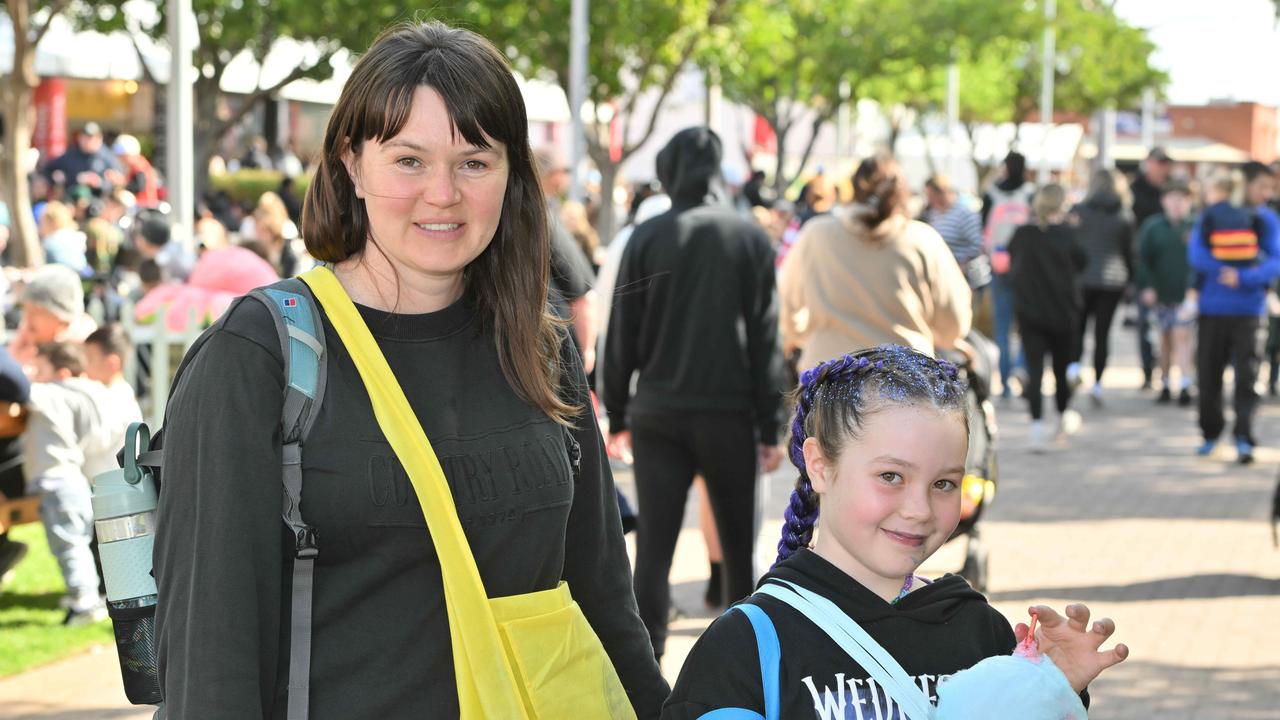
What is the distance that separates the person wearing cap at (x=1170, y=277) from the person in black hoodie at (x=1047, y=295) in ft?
8.40

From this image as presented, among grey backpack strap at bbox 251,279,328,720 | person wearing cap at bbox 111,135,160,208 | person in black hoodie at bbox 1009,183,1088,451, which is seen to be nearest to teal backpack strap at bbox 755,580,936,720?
grey backpack strap at bbox 251,279,328,720

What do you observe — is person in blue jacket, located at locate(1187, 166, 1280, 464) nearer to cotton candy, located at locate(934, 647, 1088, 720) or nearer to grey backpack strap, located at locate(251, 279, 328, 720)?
cotton candy, located at locate(934, 647, 1088, 720)

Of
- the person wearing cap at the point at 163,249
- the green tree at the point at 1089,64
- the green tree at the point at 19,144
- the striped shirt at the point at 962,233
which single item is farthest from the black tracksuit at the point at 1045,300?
the green tree at the point at 1089,64

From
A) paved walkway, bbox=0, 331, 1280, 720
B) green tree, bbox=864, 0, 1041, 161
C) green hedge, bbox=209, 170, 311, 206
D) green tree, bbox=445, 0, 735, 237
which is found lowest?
paved walkway, bbox=0, 331, 1280, 720

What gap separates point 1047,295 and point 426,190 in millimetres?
11376

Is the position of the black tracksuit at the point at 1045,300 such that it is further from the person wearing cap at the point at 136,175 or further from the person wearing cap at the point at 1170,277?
the person wearing cap at the point at 136,175

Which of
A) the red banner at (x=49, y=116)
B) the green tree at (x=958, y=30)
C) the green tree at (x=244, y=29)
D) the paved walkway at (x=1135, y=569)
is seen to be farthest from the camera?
the green tree at (x=958, y=30)

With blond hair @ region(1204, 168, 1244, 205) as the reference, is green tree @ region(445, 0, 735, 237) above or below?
above

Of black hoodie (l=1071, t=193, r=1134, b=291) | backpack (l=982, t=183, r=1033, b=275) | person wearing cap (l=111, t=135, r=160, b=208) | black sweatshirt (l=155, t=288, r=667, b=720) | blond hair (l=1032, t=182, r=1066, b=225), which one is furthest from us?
person wearing cap (l=111, t=135, r=160, b=208)

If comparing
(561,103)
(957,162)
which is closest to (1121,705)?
(561,103)

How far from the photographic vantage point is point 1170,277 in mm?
16156

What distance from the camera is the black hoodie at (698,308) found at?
6.41m

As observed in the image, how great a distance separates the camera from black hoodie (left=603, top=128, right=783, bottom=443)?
6.41 meters

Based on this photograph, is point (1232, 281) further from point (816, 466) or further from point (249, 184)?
point (249, 184)
